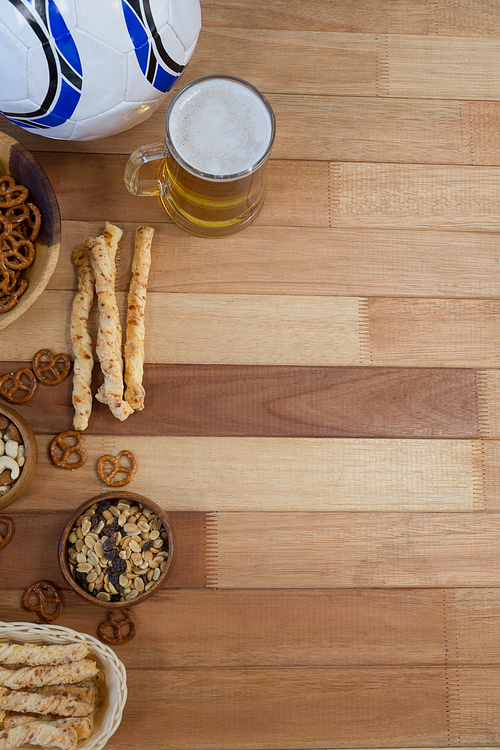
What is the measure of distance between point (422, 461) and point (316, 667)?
18.6 inches

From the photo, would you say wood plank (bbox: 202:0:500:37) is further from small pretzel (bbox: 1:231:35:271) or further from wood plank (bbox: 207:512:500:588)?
wood plank (bbox: 207:512:500:588)

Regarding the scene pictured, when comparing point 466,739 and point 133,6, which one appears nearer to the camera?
point 133,6

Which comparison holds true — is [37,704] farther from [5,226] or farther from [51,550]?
[5,226]

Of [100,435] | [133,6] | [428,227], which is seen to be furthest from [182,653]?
[133,6]

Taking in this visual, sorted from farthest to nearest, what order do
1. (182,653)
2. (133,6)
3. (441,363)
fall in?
(441,363) < (182,653) < (133,6)

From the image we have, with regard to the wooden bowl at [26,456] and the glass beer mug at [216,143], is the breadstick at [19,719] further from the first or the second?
the glass beer mug at [216,143]

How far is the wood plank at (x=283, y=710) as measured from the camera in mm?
1133

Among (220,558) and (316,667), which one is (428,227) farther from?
(316,667)

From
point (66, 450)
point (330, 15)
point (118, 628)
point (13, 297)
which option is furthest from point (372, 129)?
point (118, 628)

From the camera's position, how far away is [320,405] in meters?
1.23

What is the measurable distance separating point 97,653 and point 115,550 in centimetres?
18

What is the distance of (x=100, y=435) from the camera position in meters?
1.19

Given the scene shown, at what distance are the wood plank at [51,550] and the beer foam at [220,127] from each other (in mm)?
689

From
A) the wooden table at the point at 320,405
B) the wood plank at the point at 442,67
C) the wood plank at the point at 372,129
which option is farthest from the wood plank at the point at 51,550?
the wood plank at the point at 442,67
